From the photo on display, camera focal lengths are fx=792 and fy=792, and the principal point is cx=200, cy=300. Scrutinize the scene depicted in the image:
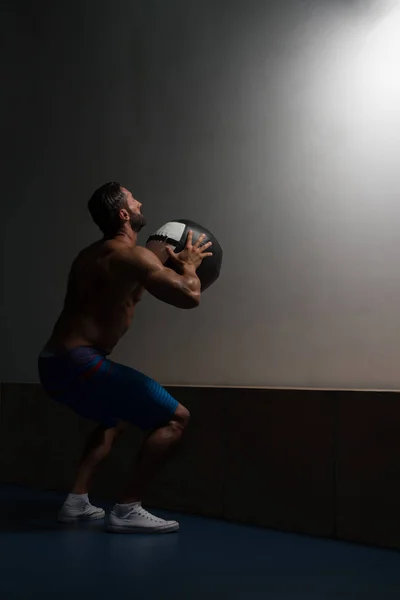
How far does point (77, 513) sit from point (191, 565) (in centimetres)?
99

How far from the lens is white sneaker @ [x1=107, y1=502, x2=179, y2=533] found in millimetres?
3008

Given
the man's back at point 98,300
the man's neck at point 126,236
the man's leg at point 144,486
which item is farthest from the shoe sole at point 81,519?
the man's neck at point 126,236

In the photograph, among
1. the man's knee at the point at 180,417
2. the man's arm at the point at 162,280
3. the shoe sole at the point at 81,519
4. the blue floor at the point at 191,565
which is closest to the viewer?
the blue floor at the point at 191,565

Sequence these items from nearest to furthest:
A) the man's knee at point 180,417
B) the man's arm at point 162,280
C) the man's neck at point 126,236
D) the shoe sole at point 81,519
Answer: the man's arm at point 162,280 → the man's knee at point 180,417 → the man's neck at point 126,236 → the shoe sole at point 81,519

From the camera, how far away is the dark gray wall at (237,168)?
325 centimetres

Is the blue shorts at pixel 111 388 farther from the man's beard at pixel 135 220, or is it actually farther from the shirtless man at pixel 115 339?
the man's beard at pixel 135 220

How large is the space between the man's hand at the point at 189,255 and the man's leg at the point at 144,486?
635mm

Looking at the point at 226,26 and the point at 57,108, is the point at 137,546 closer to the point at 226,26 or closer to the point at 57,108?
the point at 226,26

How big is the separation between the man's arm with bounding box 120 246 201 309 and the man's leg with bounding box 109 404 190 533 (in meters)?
0.51

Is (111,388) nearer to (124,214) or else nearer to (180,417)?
(180,417)

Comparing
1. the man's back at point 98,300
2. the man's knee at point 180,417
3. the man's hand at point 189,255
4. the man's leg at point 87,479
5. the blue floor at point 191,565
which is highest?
the man's hand at point 189,255

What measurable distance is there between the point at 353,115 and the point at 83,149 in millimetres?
2061

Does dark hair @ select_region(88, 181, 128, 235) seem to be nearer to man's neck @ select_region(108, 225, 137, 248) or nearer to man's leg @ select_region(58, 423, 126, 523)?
man's neck @ select_region(108, 225, 137, 248)

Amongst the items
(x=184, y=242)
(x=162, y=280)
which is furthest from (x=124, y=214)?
(x=162, y=280)
